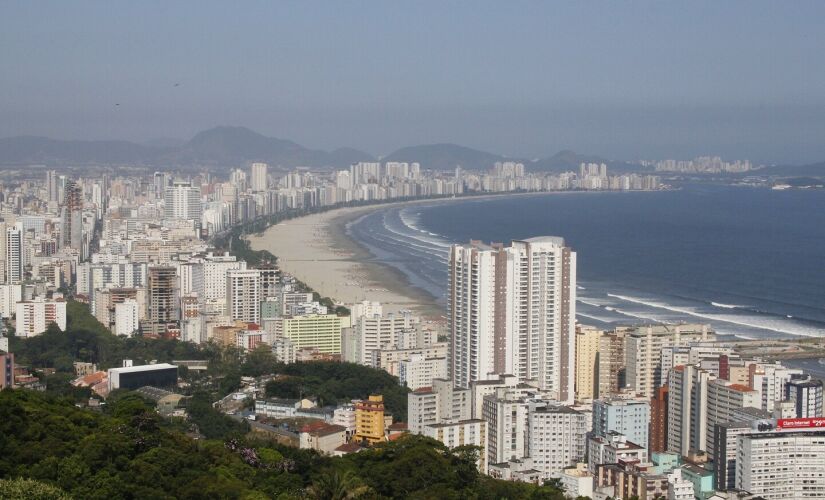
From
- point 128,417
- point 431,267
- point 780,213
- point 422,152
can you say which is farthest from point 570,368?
point 422,152

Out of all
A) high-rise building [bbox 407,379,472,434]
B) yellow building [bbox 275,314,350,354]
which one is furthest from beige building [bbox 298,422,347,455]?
yellow building [bbox 275,314,350,354]

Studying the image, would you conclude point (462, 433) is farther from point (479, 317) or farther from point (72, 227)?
point (72, 227)

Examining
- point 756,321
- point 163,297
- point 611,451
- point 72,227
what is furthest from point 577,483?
point 72,227

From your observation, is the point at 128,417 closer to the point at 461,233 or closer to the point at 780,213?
the point at 461,233

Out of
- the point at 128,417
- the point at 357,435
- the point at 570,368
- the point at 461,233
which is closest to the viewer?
the point at 128,417

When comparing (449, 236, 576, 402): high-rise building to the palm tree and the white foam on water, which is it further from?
the palm tree

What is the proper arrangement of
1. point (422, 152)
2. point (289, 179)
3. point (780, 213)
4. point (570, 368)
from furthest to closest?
point (422, 152) → point (289, 179) → point (780, 213) → point (570, 368)
